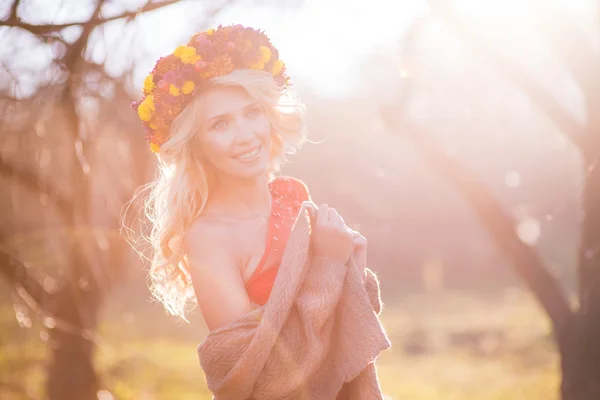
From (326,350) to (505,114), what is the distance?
12.9 feet

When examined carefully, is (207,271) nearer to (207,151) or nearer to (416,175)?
(207,151)

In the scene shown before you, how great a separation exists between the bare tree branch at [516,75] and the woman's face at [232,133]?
1.64 metres

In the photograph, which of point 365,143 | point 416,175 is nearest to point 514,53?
point 365,143

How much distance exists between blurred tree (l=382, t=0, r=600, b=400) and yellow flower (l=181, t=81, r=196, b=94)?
1.73m

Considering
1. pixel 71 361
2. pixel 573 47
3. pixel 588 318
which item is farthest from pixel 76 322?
pixel 573 47

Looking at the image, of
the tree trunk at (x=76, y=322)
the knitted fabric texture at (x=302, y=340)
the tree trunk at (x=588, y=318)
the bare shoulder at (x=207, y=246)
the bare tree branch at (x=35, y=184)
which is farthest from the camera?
the bare tree branch at (x=35, y=184)

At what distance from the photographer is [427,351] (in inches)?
505

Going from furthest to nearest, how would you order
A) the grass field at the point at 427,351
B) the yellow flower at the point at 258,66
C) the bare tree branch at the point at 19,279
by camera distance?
the grass field at the point at 427,351, the bare tree branch at the point at 19,279, the yellow flower at the point at 258,66

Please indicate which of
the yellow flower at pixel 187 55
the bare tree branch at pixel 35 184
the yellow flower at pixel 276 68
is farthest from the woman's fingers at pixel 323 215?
the bare tree branch at pixel 35 184

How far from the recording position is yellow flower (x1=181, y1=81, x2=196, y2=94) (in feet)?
7.14

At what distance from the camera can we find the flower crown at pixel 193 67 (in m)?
2.19

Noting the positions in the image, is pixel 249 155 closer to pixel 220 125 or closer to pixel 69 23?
pixel 220 125

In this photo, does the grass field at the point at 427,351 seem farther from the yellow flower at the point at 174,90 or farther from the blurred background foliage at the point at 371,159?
the yellow flower at the point at 174,90

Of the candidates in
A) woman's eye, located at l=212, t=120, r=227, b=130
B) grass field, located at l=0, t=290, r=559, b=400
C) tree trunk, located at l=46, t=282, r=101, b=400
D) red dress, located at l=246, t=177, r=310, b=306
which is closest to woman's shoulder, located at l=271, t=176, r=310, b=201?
red dress, located at l=246, t=177, r=310, b=306
